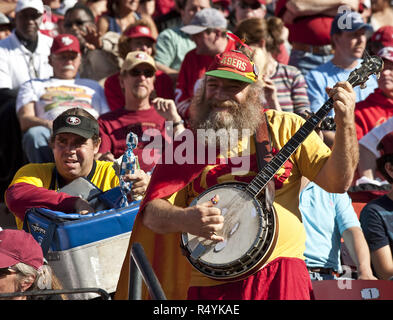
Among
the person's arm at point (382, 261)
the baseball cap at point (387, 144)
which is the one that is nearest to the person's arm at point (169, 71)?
the baseball cap at point (387, 144)

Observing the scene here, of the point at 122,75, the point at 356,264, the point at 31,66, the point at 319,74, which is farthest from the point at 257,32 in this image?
the point at 356,264

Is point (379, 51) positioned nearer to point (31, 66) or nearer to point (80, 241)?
point (31, 66)

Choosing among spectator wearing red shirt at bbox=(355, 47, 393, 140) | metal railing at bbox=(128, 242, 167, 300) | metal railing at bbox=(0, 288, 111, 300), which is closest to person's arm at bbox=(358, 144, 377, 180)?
spectator wearing red shirt at bbox=(355, 47, 393, 140)

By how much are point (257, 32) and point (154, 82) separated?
1.16m

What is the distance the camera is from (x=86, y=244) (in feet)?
15.1

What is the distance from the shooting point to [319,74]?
7.90 m

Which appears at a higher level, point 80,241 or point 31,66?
point 31,66

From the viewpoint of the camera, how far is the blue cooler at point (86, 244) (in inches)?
180

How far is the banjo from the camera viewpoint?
3.94 metres

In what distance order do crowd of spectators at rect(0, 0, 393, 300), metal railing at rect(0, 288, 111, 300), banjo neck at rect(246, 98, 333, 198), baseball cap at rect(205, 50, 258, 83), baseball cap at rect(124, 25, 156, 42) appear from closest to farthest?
Result: 1. metal railing at rect(0, 288, 111, 300)
2. banjo neck at rect(246, 98, 333, 198)
3. baseball cap at rect(205, 50, 258, 83)
4. crowd of spectators at rect(0, 0, 393, 300)
5. baseball cap at rect(124, 25, 156, 42)

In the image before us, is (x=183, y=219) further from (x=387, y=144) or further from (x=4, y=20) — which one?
(x=4, y=20)

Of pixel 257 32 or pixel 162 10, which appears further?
pixel 162 10

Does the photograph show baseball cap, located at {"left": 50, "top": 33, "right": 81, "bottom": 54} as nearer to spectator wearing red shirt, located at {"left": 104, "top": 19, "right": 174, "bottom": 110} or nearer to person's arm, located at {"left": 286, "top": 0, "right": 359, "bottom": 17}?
spectator wearing red shirt, located at {"left": 104, "top": 19, "right": 174, "bottom": 110}

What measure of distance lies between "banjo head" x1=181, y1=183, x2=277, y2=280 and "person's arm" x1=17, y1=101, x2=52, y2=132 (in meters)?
3.11
